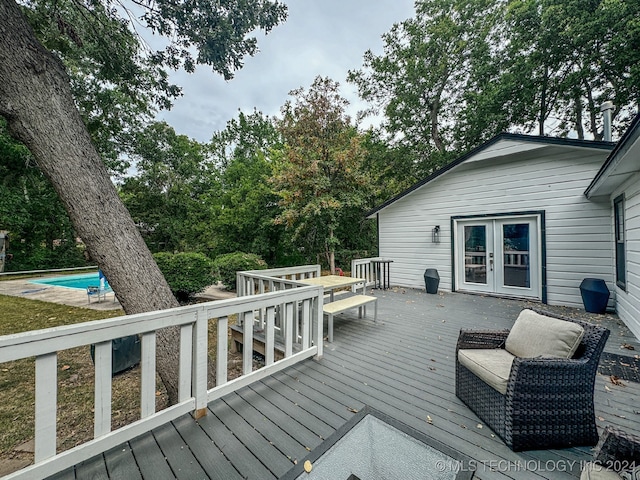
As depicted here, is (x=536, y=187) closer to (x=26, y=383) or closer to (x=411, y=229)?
(x=411, y=229)

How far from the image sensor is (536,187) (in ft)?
19.3

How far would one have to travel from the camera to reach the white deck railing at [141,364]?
4.53ft

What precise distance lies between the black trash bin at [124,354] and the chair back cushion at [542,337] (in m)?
4.71

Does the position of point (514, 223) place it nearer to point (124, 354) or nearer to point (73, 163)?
point (73, 163)

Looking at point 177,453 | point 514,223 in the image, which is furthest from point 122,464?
point 514,223

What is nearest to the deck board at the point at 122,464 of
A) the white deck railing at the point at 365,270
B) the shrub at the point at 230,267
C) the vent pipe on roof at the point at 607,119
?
the white deck railing at the point at 365,270

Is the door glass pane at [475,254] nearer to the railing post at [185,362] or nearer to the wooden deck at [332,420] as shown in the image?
the wooden deck at [332,420]

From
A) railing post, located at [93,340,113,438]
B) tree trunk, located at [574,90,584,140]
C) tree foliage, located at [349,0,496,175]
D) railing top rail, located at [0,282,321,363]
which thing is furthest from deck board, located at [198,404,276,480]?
tree trunk, located at [574,90,584,140]

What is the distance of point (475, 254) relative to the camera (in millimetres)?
6793

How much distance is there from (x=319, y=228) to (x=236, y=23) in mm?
7641

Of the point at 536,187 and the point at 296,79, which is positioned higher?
the point at 296,79

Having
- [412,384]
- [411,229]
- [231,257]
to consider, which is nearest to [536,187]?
[411,229]

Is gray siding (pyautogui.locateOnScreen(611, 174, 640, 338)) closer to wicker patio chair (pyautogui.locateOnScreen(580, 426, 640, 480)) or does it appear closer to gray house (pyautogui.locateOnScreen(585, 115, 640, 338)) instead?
gray house (pyautogui.locateOnScreen(585, 115, 640, 338))

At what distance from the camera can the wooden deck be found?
1.61 meters
